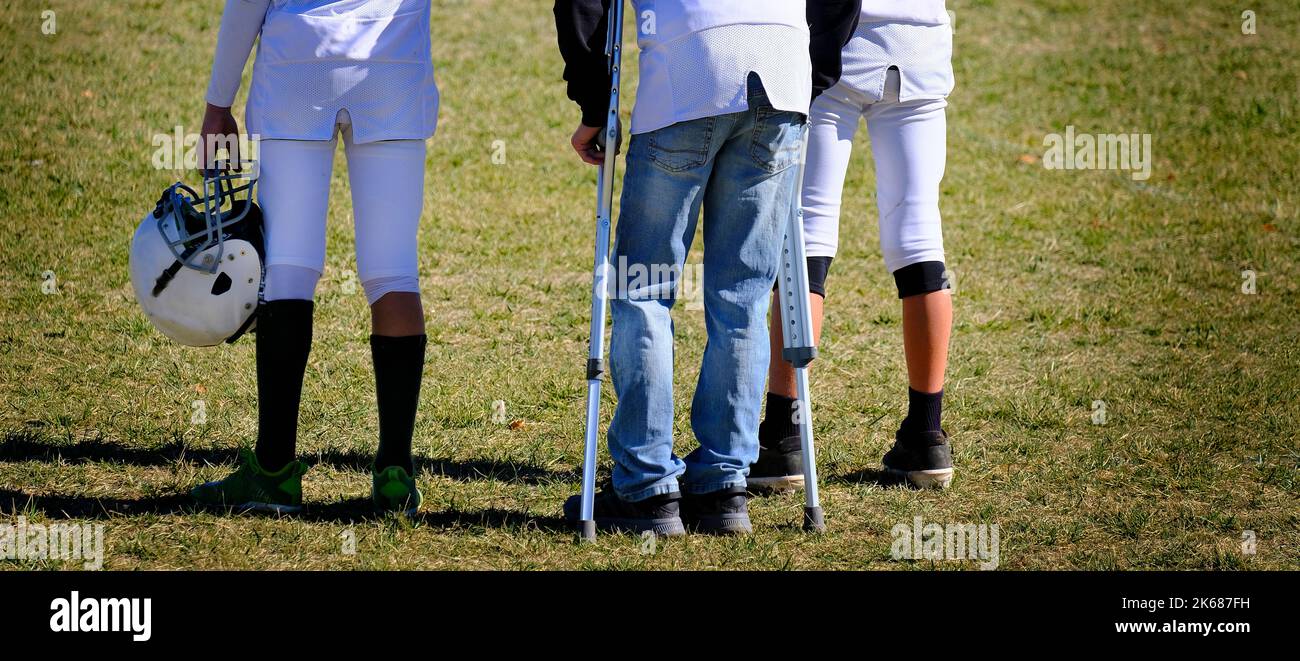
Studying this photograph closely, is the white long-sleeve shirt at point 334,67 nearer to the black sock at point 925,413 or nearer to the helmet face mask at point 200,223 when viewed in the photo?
the helmet face mask at point 200,223

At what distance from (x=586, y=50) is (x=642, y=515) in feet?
4.37

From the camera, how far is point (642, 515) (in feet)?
12.9

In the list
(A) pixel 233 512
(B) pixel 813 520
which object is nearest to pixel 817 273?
(B) pixel 813 520

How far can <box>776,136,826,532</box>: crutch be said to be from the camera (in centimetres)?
396

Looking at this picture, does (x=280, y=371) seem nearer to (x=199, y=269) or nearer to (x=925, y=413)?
(x=199, y=269)

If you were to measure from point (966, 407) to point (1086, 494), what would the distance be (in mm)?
955

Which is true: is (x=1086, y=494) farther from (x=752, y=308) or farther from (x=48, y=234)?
(x=48, y=234)

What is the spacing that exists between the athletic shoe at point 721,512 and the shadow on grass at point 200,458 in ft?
2.22

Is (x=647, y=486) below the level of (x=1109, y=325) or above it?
below

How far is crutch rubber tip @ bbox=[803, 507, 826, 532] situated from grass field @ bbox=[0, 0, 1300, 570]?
58 mm

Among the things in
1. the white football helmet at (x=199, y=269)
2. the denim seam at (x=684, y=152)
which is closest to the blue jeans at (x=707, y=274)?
the denim seam at (x=684, y=152)

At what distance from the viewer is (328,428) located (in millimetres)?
4922
